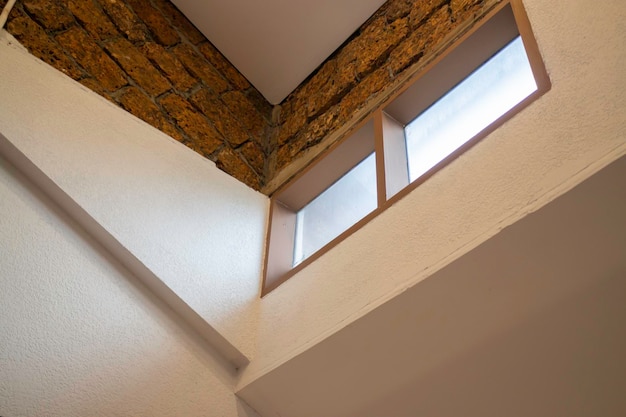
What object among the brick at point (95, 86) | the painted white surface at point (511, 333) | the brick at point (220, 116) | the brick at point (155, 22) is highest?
the brick at point (155, 22)

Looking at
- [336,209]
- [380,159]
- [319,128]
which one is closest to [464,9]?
[380,159]

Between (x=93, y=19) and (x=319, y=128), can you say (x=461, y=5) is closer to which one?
(x=319, y=128)

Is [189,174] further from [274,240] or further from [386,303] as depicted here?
[386,303]

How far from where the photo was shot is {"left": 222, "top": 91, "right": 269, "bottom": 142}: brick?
3182mm

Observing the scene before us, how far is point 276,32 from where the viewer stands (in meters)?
3.37

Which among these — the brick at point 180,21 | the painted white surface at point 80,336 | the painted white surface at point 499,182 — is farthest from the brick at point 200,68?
the painted white surface at point 499,182

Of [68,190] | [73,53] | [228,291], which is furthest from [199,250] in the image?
[73,53]

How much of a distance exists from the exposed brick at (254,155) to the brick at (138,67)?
460mm

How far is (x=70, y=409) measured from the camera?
5.87 feet

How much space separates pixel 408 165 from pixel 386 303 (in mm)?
743

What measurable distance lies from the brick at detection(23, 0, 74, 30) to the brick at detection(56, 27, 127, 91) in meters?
0.04

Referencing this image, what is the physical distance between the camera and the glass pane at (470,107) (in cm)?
213

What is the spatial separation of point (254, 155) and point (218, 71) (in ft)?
1.87

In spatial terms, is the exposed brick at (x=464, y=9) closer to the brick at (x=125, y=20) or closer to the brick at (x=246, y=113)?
the brick at (x=246, y=113)
